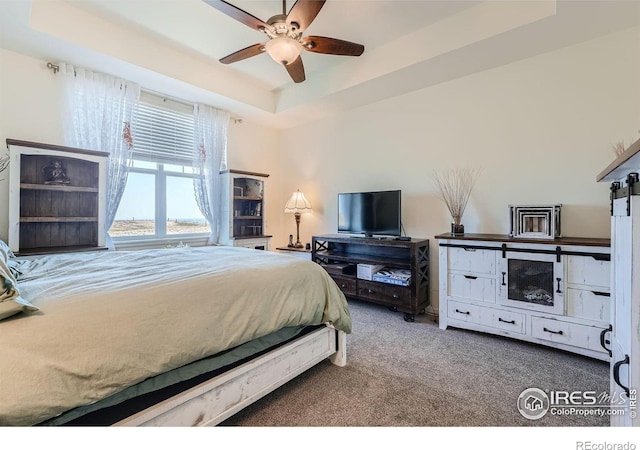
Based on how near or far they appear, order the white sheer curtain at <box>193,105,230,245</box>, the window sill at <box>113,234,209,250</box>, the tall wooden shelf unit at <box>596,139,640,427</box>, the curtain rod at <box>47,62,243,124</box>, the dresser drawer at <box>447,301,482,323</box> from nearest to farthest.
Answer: the tall wooden shelf unit at <box>596,139,640,427</box> < the dresser drawer at <box>447,301,482,323</box> < the curtain rod at <box>47,62,243,124</box> < the window sill at <box>113,234,209,250</box> < the white sheer curtain at <box>193,105,230,245</box>

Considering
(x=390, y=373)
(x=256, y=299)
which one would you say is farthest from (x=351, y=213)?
(x=256, y=299)

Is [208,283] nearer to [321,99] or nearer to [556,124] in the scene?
[321,99]

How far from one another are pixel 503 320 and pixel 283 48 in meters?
2.86

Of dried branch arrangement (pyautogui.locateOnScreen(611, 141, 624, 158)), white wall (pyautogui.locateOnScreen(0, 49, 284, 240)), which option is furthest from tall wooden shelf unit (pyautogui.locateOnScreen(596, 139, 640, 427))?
white wall (pyautogui.locateOnScreen(0, 49, 284, 240))

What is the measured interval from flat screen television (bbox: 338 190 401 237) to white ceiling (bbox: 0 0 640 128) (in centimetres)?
126

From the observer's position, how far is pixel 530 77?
8.63ft

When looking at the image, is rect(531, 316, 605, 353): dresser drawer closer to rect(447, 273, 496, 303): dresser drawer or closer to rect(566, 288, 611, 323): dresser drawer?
rect(566, 288, 611, 323): dresser drawer

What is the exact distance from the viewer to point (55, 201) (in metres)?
2.73

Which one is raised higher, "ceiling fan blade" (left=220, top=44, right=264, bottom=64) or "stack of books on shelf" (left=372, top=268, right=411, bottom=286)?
"ceiling fan blade" (left=220, top=44, right=264, bottom=64)

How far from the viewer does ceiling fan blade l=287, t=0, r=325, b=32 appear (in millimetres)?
1771

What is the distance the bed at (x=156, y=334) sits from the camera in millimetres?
881

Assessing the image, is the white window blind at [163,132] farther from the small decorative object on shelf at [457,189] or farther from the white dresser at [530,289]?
the white dresser at [530,289]

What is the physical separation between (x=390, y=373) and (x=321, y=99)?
3131 millimetres

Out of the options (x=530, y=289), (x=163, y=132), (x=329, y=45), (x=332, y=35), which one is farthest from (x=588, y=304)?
(x=163, y=132)
